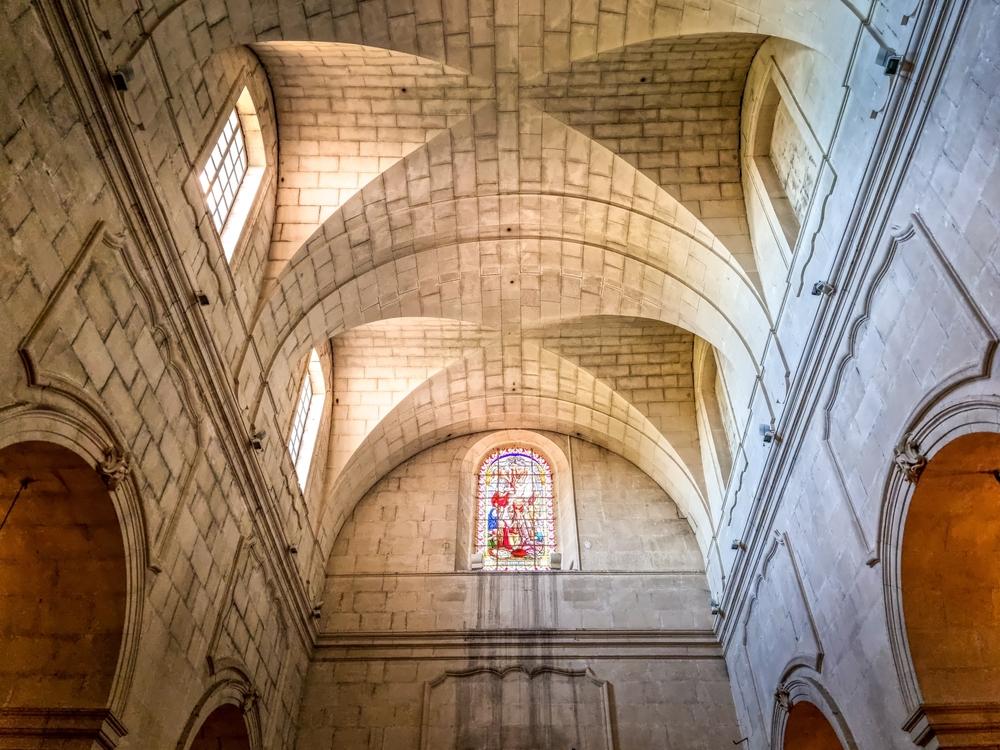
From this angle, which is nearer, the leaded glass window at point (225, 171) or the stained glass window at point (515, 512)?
the leaded glass window at point (225, 171)

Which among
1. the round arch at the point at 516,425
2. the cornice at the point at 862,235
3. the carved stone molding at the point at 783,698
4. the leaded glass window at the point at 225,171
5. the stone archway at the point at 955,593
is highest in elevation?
the round arch at the point at 516,425

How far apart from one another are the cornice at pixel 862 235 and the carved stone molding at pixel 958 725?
298 cm

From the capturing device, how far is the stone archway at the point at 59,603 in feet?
20.4

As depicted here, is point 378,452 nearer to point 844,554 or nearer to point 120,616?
point 120,616

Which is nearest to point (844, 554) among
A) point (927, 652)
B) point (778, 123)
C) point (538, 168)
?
point (927, 652)

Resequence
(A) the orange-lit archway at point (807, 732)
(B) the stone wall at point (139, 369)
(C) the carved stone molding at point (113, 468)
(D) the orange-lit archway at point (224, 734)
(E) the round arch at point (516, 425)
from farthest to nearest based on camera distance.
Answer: (E) the round arch at point (516, 425) < (D) the orange-lit archway at point (224, 734) < (A) the orange-lit archway at point (807, 732) < (C) the carved stone molding at point (113, 468) < (B) the stone wall at point (139, 369)

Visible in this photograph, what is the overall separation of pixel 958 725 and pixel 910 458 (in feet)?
6.55

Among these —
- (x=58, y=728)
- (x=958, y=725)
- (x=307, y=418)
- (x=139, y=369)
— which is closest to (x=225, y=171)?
(x=139, y=369)

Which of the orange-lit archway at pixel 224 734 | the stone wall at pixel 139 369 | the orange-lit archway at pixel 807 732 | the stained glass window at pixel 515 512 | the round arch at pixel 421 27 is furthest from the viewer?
the stained glass window at pixel 515 512

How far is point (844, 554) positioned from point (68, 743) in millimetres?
6775

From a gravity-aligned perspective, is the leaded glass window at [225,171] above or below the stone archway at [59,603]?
above

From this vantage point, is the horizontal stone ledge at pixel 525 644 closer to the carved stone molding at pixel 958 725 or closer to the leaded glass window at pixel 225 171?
the carved stone molding at pixel 958 725

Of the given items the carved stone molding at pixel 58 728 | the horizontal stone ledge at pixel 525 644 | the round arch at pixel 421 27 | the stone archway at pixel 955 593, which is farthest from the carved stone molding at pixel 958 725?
the carved stone molding at pixel 58 728

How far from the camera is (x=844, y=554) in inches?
291
